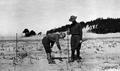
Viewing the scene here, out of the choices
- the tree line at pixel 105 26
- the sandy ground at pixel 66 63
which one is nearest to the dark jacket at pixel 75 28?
the sandy ground at pixel 66 63

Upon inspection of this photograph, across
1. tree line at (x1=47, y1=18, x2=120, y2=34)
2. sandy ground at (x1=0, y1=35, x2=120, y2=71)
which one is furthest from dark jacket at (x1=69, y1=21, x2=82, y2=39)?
tree line at (x1=47, y1=18, x2=120, y2=34)

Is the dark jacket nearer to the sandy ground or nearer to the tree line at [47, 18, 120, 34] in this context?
the sandy ground

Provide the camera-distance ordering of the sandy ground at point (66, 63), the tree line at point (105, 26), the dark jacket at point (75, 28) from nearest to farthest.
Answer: the sandy ground at point (66, 63) → the dark jacket at point (75, 28) → the tree line at point (105, 26)

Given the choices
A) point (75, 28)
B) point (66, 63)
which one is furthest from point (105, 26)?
point (66, 63)

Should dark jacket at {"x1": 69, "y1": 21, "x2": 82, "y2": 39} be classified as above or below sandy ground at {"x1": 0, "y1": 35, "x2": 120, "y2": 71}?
above

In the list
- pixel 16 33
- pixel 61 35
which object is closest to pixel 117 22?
pixel 16 33

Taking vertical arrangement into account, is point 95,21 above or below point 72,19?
above

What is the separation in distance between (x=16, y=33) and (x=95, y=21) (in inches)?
1320

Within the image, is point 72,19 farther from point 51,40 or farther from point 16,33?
point 16,33

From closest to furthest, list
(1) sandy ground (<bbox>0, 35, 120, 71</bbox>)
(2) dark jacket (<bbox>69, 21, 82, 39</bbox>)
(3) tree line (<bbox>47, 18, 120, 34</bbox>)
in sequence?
(1) sandy ground (<bbox>0, 35, 120, 71</bbox>)
(2) dark jacket (<bbox>69, 21, 82, 39</bbox>)
(3) tree line (<bbox>47, 18, 120, 34</bbox>)

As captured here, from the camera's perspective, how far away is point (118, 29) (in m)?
43.2

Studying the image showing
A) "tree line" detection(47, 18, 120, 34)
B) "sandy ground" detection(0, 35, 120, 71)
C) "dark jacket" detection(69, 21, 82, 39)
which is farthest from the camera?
"tree line" detection(47, 18, 120, 34)

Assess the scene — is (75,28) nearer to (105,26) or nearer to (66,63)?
(66,63)

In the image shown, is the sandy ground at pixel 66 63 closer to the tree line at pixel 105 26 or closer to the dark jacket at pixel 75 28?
the dark jacket at pixel 75 28
